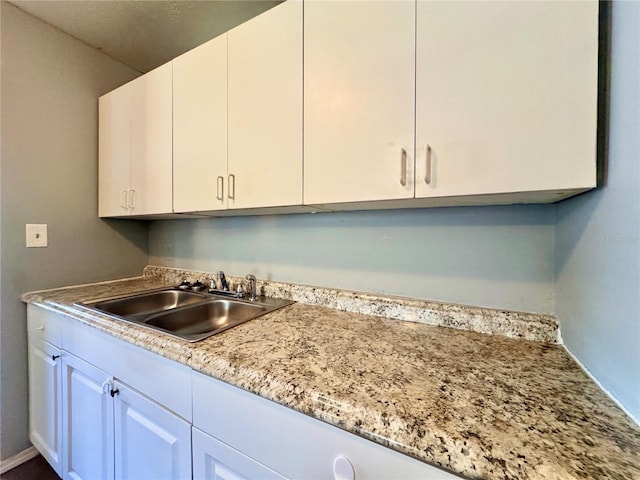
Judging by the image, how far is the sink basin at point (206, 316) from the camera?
122cm

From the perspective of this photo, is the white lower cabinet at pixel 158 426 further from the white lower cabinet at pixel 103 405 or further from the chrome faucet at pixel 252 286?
the chrome faucet at pixel 252 286

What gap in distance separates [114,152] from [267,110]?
47.0 inches

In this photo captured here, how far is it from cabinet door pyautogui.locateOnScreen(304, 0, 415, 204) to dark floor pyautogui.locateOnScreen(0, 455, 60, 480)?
2001 mm

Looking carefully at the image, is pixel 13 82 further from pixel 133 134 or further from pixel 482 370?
pixel 482 370

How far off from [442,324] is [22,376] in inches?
87.0

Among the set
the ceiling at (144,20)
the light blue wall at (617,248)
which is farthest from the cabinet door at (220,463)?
the ceiling at (144,20)

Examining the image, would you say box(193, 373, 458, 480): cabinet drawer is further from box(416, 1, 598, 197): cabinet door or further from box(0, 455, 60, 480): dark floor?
box(0, 455, 60, 480): dark floor

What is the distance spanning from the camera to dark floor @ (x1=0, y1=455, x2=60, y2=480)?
137cm

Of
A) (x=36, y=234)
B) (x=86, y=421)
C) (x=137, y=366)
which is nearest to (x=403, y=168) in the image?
(x=137, y=366)

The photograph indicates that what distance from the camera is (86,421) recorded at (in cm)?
112

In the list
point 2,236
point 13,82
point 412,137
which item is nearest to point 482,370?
point 412,137

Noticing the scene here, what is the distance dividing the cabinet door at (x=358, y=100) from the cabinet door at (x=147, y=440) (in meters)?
0.85

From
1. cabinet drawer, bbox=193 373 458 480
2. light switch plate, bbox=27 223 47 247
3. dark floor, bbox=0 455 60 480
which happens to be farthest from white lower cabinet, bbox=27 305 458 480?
light switch plate, bbox=27 223 47 247

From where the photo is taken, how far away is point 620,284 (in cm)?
51
